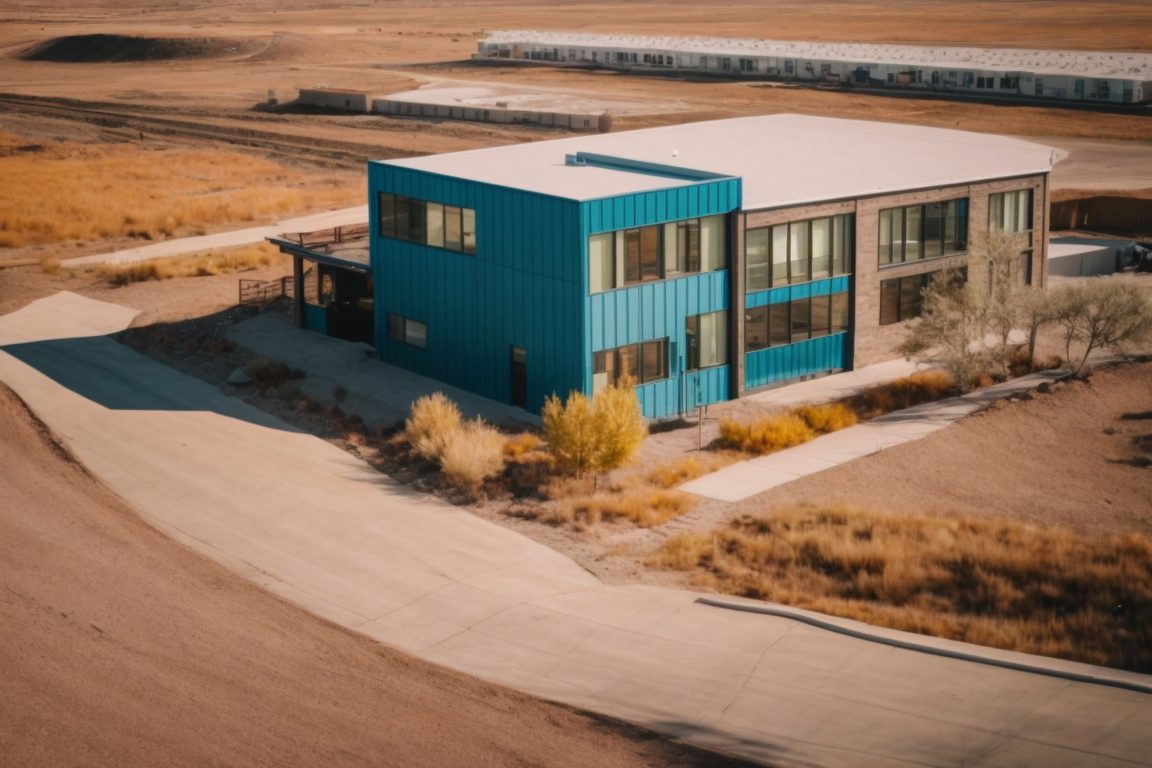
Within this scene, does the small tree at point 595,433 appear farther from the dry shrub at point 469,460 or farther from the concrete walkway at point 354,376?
the concrete walkway at point 354,376

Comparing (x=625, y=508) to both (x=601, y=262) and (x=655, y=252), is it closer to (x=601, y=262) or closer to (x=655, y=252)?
(x=601, y=262)

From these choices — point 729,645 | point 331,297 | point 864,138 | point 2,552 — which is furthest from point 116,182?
point 729,645

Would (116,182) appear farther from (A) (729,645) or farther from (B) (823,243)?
(A) (729,645)

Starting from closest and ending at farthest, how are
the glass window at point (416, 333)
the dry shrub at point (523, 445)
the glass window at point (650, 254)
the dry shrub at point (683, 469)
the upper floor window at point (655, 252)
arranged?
the dry shrub at point (683, 469) < the dry shrub at point (523, 445) < the upper floor window at point (655, 252) < the glass window at point (650, 254) < the glass window at point (416, 333)

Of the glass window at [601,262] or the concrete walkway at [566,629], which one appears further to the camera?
the glass window at [601,262]

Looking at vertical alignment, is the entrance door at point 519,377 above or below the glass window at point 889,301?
below

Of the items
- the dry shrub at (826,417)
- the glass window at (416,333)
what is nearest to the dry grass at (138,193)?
the glass window at (416,333)
